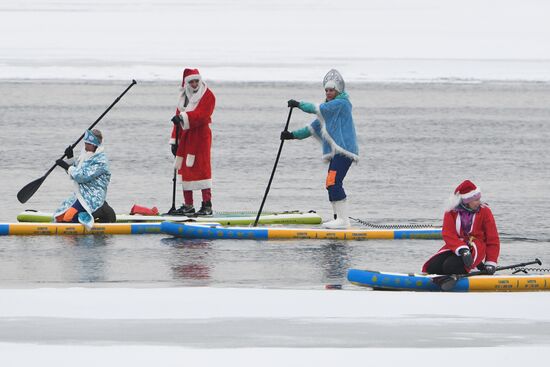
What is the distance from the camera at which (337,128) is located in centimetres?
1423

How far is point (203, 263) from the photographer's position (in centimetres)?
1218

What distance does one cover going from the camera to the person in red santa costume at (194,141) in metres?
14.9

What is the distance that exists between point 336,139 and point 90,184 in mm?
2572

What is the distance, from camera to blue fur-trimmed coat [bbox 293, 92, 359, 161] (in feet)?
46.5

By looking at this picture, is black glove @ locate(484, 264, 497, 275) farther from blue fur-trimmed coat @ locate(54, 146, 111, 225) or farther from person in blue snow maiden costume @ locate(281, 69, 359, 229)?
blue fur-trimmed coat @ locate(54, 146, 111, 225)

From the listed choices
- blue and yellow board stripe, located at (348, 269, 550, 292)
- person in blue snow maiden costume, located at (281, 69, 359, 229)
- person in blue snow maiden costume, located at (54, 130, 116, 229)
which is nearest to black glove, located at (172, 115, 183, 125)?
person in blue snow maiden costume, located at (54, 130, 116, 229)

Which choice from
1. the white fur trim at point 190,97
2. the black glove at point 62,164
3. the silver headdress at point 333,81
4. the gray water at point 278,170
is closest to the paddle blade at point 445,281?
the gray water at point 278,170

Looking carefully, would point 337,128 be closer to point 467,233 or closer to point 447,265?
point 467,233

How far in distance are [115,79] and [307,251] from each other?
24.8 meters

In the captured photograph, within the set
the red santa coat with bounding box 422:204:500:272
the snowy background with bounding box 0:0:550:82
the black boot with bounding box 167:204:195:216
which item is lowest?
the black boot with bounding box 167:204:195:216

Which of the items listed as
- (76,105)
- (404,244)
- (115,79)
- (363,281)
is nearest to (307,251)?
(404,244)

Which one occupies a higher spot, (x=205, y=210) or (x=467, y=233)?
(x=467, y=233)

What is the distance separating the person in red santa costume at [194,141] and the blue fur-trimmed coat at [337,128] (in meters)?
1.21

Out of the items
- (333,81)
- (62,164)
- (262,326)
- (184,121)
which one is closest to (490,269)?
(262,326)
